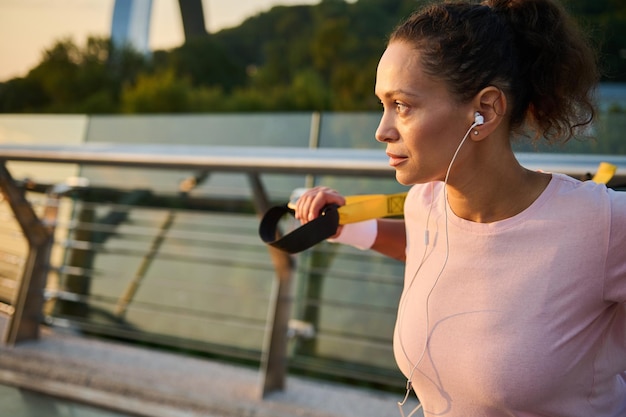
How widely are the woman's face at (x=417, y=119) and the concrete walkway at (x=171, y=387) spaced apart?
4.28 feet

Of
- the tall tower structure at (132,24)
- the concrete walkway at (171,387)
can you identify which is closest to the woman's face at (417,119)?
the concrete walkway at (171,387)

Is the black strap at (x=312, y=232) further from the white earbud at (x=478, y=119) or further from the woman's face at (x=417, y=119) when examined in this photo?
the white earbud at (x=478, y=119)

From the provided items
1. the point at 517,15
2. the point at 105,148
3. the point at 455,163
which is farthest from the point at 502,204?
the point at 105,148

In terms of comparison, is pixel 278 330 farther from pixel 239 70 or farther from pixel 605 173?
pixel 239 70

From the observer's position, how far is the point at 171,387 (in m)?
2.35

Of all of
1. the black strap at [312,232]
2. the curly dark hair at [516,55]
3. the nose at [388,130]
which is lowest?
the black strap at [312,232]

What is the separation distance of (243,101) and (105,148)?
18.1ft

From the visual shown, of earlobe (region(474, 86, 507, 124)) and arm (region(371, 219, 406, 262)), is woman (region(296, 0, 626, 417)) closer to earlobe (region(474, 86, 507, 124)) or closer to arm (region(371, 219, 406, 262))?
earlobe (region(474, 86, 507, 124))

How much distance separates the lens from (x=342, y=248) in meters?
2.98

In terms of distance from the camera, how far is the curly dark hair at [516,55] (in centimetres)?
103

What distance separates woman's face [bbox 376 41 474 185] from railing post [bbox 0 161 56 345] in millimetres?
2015

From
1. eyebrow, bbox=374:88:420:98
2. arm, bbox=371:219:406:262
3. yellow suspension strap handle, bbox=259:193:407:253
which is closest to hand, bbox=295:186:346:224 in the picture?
yellow suspension strap handle, bbox=259:193:407:253

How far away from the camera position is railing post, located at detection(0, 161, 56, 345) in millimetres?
2754

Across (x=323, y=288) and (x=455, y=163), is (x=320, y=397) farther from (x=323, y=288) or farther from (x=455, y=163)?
(x=455, y=163)
